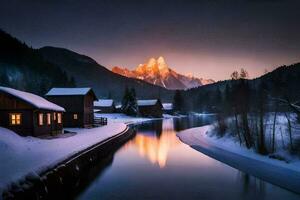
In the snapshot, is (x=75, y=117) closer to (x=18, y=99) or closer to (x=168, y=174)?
(x=18, y=99)

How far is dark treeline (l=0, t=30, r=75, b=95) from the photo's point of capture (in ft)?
391

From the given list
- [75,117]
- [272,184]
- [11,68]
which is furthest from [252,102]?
[11,68]

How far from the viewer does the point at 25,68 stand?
131 metres

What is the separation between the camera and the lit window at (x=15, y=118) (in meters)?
35.7

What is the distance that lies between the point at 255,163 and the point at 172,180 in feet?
28.8

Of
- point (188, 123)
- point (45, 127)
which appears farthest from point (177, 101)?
point (45, 127)

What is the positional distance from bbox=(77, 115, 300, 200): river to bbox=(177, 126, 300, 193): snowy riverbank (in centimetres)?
86

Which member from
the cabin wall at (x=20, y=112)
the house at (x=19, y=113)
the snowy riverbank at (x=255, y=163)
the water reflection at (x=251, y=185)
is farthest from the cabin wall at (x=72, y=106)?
the water reflection at (x=251, y=185)

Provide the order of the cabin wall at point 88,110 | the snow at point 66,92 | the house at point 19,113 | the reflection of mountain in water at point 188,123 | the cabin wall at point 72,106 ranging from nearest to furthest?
the house at point 19,113 → the cabin wall at point 72,106 → the snow at point 66,92 → the cabin wall at point 88,110 → the reflection of mountain in water at point 188,123

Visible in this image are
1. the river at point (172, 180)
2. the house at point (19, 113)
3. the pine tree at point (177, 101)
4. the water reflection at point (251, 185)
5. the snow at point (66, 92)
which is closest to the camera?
the river at point (172, 180)

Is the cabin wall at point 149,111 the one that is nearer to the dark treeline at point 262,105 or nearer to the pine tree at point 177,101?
the pine tree at point 177,101

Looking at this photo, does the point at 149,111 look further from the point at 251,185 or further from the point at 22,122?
the point at 251,185

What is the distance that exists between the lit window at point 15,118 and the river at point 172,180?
11852mm

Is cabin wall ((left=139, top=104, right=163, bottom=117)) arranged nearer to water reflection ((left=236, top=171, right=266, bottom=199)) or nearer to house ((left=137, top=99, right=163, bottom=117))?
house ((left=137, top=99, right=163, bottom=117))
